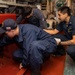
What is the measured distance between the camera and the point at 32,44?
1869 millimetres

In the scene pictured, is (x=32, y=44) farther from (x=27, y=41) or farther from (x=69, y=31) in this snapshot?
(x=69, y=31)

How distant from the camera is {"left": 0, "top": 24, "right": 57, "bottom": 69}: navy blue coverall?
6.08 feet

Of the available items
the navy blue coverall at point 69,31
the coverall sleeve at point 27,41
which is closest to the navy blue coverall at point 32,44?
the coverall sleeve at point 27,41

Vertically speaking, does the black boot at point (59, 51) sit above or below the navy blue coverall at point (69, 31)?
below

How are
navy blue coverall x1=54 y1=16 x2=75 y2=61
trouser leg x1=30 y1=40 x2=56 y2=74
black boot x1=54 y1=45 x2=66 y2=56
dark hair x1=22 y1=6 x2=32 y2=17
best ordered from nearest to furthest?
1. trouser leg x1=30 y1=40 x2=56 y2=74
2. navy blue coverall x1=54 y1=16 x2=75 y2=61
3. black boot x1=54 y1=45 x2=66 y2=56
4. dark hair x1=22 y1=6 x2=32 y2=17

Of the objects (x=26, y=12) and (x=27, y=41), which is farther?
(x=26, y=12)

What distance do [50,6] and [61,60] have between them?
241cm

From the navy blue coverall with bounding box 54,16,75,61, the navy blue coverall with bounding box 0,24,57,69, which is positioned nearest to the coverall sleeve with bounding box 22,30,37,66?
the navy blue coverall with bounding box 0,24,57,69

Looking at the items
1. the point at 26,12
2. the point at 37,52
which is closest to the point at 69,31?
the point at 37,52

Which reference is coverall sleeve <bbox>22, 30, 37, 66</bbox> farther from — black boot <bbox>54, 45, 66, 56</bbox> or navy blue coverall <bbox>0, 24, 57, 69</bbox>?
black boot <bbox>54, 45, 66, 56</bbox>

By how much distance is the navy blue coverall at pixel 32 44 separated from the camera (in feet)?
6.08

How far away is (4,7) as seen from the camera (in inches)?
104

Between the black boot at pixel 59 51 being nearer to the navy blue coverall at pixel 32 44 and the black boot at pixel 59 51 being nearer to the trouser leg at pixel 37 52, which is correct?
the navy blue coverall at pixel 32 44

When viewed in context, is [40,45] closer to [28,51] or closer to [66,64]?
[28,51]
